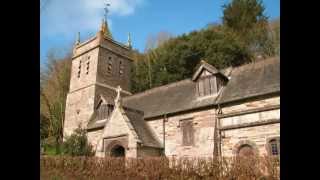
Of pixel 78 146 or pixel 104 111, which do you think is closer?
pixel 78 146

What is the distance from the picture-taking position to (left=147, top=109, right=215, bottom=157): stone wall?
1855cm

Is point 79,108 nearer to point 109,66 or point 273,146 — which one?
point 109,66

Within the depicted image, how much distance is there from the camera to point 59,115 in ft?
134

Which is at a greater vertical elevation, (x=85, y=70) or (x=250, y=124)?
(x=85, y=70)

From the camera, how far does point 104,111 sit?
2577 cm

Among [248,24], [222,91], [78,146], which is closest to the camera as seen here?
[222,91]

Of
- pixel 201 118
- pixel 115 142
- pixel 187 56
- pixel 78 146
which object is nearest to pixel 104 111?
pixel 78 146

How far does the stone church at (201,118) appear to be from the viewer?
55.4 ft

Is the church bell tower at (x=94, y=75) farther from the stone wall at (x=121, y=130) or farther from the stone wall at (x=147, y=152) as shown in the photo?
the stone wall at (x=147, y=152)

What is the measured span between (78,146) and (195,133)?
9111 millimetres

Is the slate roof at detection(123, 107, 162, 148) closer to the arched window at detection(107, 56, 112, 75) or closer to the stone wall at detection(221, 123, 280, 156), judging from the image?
the stone wall at detection(221, 123, 280, 156)

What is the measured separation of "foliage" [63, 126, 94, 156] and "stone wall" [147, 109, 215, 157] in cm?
517
